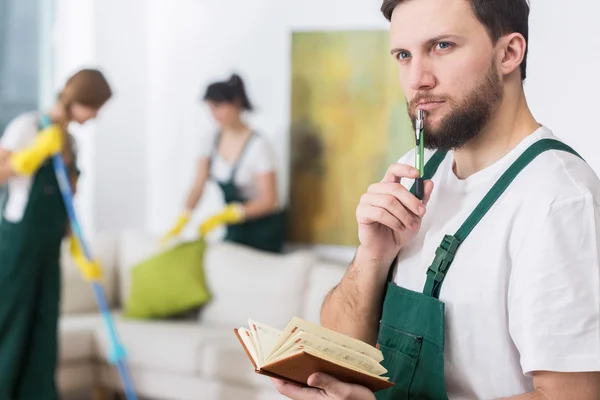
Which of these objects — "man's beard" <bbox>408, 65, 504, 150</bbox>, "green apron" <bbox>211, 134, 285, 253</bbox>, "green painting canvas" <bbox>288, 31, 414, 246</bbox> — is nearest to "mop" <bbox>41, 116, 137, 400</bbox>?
"green apron" <bbox>211, 134, 285, 253</bbox>

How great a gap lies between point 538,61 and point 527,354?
0.51 metres

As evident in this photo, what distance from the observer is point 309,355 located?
109 centimetres

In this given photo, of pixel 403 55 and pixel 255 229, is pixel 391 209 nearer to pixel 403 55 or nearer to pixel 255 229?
pixel 403 55

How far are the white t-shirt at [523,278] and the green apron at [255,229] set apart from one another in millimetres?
2785

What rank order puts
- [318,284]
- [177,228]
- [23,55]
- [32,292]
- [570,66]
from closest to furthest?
[570,66] → [32,292] → [318,284] → [177,228] → [23,55]

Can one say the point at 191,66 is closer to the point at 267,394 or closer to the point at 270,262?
the point at 270,262

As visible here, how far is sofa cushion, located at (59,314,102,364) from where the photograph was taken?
3.72 metres

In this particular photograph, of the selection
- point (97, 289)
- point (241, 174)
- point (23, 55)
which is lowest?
point (97, 289)

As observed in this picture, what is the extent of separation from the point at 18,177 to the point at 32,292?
443 mm

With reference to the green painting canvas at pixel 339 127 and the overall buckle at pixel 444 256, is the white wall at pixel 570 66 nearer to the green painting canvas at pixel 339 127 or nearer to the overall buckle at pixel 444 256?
the overall buckle at pixel 444 256

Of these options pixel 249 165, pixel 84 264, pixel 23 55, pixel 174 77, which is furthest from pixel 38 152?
pixel 23 55

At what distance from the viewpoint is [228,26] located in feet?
14.2

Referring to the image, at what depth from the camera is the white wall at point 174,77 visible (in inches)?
162

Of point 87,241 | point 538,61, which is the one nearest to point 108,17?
point 87,241
